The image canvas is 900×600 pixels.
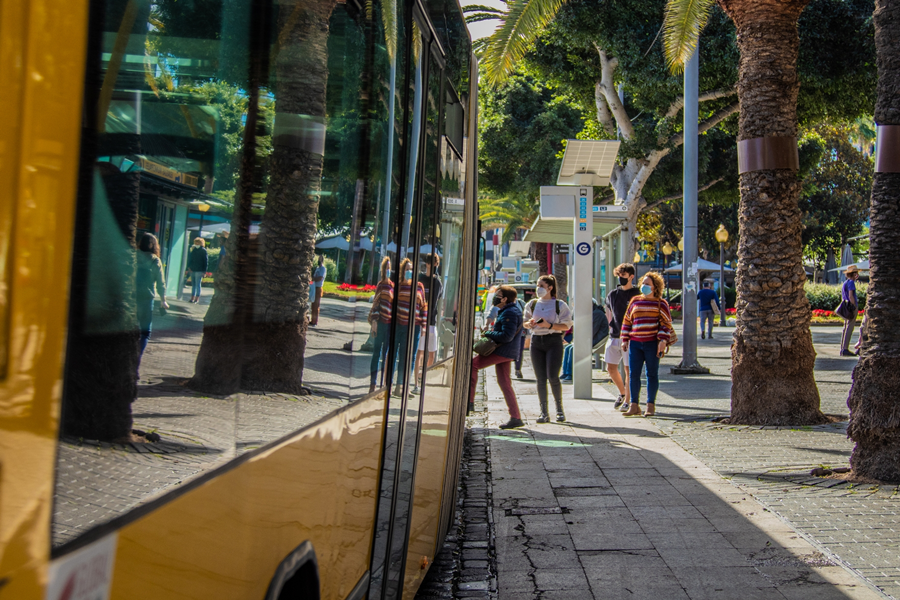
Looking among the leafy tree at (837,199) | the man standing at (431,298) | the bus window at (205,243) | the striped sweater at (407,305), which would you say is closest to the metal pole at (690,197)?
the man standing at (431,298)

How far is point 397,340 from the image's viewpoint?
2865 millimetres

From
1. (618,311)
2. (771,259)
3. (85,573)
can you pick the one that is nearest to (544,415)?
(618,311)

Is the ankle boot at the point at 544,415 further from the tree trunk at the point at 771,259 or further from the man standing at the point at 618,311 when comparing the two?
the tree trunk at the point at 771,259

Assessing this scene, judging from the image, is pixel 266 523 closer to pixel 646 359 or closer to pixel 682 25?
pixel 646 359

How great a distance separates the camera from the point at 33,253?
94cm

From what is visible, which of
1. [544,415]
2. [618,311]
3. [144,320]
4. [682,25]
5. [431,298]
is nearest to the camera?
[144,320]

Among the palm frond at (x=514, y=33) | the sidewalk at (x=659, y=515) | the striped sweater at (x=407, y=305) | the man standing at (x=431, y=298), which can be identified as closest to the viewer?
the striped sweater at (x=407, y=305)

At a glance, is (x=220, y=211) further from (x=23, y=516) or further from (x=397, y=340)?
(x=397, y=340)

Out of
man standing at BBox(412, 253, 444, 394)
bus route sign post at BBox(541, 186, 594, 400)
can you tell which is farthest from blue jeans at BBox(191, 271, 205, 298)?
bus route sign post at BBox(541, 186, 594, 400)

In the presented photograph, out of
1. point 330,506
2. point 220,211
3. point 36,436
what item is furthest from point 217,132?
point 330,506

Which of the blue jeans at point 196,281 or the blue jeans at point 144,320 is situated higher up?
the blue jeans at point 196,281

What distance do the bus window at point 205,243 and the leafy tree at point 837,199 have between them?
47.8 m

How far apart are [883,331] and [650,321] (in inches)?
146

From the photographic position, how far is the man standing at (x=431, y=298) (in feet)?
11.2
